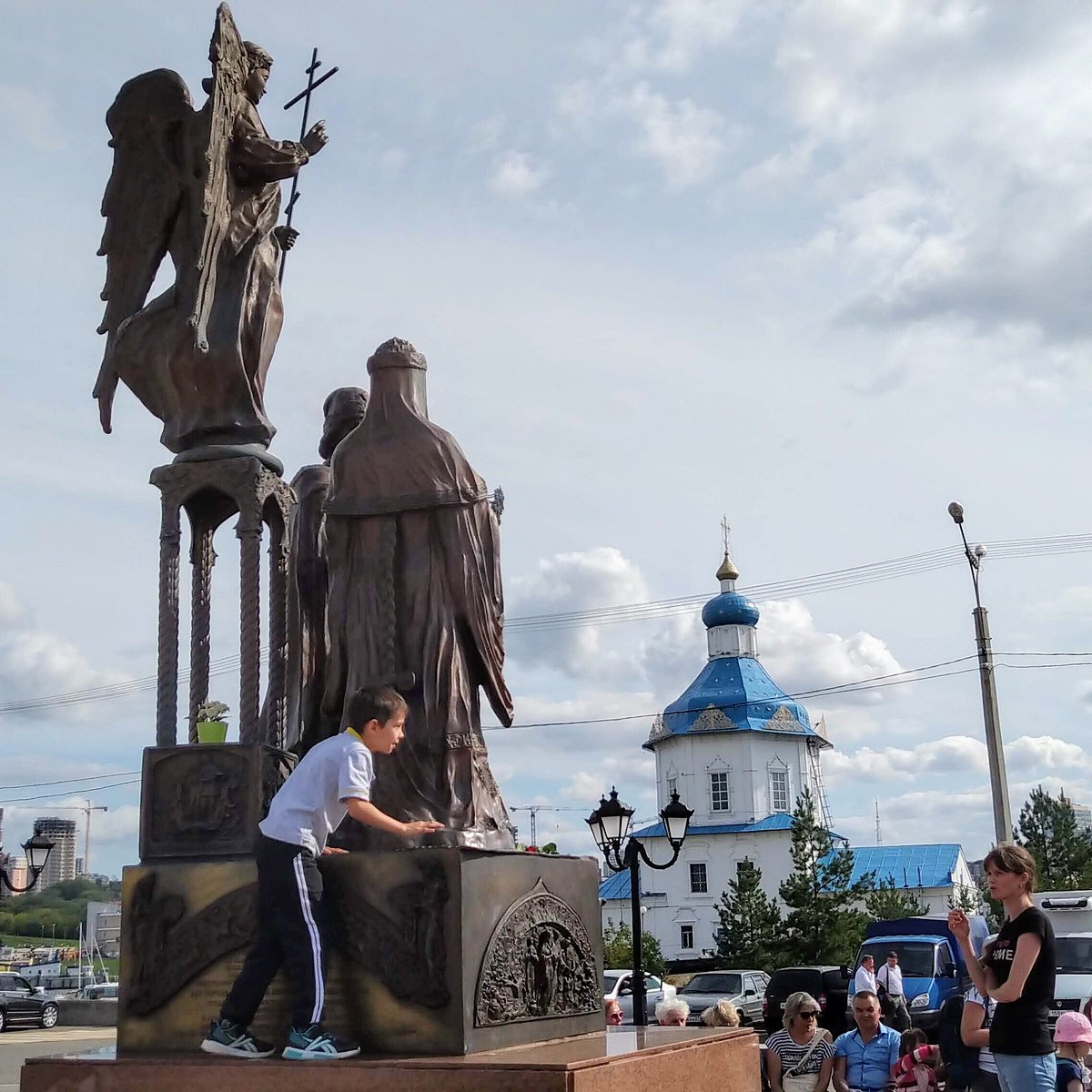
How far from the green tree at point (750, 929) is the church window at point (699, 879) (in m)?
15.4

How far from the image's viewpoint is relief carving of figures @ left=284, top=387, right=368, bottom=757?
728 centimetres

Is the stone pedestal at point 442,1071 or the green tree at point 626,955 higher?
the stone pedestal at point 442,1071

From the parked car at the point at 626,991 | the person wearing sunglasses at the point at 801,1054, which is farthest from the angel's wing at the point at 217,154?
the parked car at the point at 626,991

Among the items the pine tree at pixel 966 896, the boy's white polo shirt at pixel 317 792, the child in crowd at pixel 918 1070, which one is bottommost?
the pine tree at pixel 966 896

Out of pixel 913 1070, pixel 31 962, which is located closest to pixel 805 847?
pixel 31 962

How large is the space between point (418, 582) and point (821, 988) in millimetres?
18181

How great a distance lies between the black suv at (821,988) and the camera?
22047 mm

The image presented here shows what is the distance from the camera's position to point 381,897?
5457mm

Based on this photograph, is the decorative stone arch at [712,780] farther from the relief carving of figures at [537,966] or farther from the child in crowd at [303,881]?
the child in crowd at [303,881]

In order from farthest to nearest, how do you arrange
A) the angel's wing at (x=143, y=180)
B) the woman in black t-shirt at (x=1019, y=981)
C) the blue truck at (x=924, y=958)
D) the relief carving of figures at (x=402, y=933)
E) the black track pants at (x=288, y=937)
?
the blue truck at (x=924, y=958) → the angel's wing at (x=143, y=180) → the relief carving of figures at (x=402, y=933) → the black track pants at (x=288, y=937) → the woman in black t-shirt at (x=1019, y=981)

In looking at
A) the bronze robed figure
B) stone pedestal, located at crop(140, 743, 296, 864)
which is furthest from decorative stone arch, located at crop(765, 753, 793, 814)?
stone pedestal, located at crop(140, 743, 296, 864)

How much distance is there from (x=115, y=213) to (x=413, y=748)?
132 inches

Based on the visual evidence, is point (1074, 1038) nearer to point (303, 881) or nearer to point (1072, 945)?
point (303, 881)

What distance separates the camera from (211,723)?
6.34 metres
